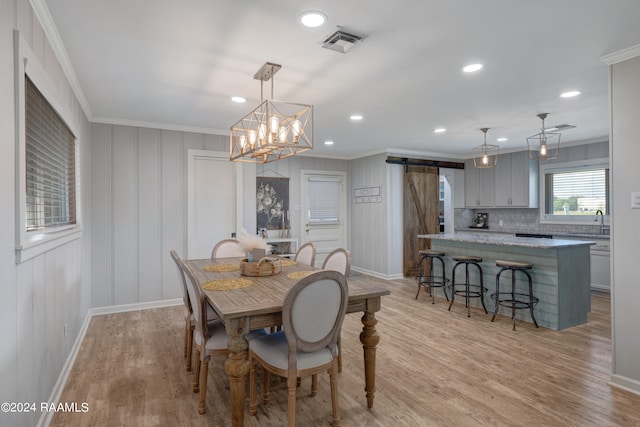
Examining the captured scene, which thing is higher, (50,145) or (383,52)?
(383,52)

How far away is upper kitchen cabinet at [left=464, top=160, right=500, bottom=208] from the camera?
22.8 ft

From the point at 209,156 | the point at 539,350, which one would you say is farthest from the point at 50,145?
the point at 539,350

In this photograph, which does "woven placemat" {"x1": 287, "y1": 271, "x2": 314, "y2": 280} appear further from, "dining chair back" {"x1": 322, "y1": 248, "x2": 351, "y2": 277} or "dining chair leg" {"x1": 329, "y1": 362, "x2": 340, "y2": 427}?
"dining chair leg" {"x1": 329, "y1": 362, "x2": 340, "y2": 427}

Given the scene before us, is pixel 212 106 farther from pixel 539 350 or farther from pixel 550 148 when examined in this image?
pixel 550 148

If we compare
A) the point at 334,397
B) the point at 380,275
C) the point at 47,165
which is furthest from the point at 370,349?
the point at 380,275

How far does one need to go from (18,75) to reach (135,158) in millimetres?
2997

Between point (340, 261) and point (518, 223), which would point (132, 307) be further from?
point (518, 223)

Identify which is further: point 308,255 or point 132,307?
point 132,307

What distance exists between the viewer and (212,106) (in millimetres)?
3830

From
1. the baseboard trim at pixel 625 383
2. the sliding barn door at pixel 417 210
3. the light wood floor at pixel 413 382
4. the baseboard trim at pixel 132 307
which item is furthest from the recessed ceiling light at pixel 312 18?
the sliding barn door at pixel 417 210

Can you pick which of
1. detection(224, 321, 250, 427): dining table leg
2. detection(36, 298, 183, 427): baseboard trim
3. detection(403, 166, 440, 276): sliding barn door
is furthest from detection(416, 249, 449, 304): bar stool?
detection(224, 321, 250, 427): dining table leg

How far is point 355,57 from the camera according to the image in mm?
2627

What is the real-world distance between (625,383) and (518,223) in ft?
15.5

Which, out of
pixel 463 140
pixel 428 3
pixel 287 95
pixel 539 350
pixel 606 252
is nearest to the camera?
pixel 428 3
